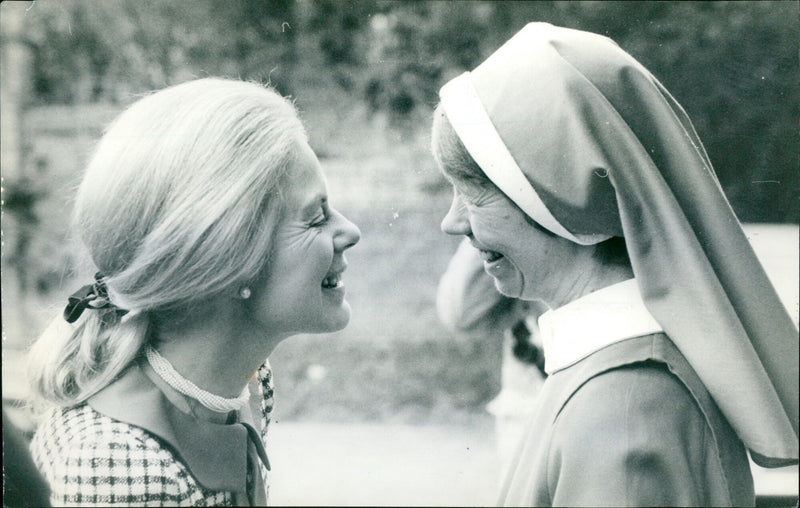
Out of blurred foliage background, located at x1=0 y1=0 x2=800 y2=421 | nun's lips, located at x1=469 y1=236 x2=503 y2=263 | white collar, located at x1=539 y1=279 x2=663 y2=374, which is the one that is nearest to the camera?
white collar, located at x1=539 y1=279 x2=663 y2=374

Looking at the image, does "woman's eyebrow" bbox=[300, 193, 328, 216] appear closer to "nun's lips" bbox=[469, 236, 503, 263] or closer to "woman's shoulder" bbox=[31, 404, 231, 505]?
"nun's lips" bbox=[469, 236, 503, 263]

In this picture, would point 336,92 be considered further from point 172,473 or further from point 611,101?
point 172,473

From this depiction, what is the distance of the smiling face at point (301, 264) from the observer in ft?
4.91

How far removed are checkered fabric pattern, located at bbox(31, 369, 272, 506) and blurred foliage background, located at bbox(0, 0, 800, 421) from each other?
0.37m

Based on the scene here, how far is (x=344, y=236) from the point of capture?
1564mm

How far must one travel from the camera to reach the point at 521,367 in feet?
8.48

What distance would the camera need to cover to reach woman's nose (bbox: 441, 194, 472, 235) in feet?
4.78

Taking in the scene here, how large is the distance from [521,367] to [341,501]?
794 millimetres

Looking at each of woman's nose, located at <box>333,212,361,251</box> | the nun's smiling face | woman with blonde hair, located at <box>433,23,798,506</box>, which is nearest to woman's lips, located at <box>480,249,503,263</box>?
the nun's smiling face

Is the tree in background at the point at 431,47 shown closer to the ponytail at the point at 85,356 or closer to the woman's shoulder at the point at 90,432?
the ponytail at the point at 85,356

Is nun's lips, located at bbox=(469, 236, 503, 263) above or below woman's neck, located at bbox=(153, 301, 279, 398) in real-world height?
above

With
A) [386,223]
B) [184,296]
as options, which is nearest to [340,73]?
[386,223]

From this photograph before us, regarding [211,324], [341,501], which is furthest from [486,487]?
[211,324]

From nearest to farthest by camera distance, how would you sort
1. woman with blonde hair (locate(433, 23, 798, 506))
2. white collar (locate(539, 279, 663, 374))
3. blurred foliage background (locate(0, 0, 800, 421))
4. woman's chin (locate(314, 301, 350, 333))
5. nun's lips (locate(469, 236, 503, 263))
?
woman with blonde hair (locate(433, 23, 798, 506)), white collar (locate(539, 279, 663, 374)), nun's lips (locate(469, 236, 503, 263)), woman's chin (locate(314, 301, 350, 333)), blurred foliage background (locate(0, 0, 800, 421))
